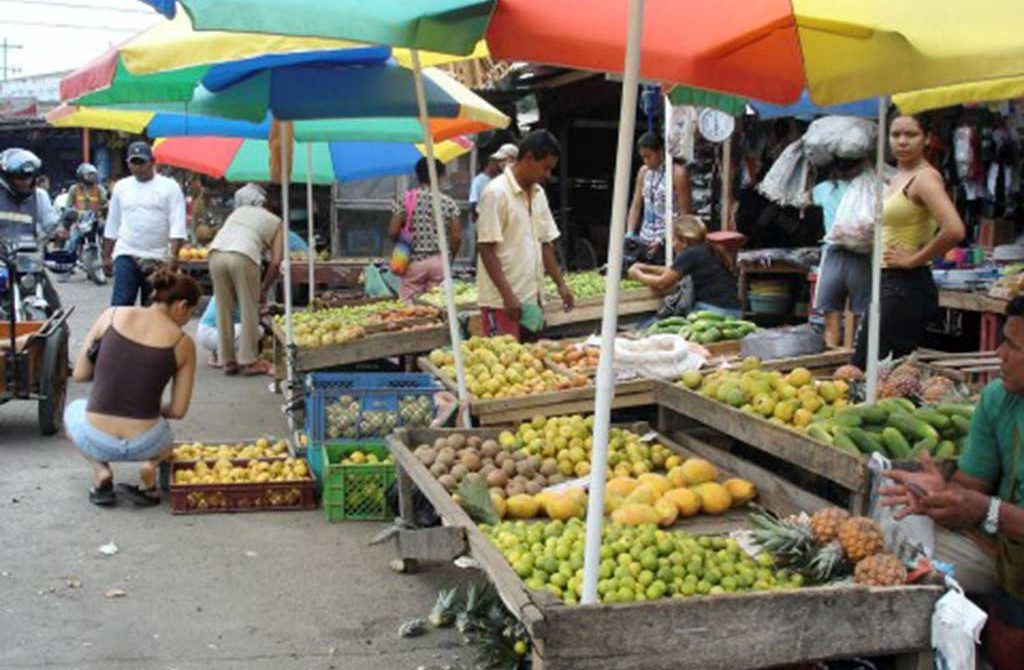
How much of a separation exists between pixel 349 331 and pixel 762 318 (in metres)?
5.00

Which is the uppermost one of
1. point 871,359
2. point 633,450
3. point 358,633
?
point 871,359

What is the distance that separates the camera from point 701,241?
8609 millimetres

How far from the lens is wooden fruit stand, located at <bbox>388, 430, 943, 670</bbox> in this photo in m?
3.46

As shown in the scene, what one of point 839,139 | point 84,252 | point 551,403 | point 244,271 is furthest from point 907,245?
point 84,252

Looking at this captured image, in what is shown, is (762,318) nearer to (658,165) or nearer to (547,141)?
(658,165)

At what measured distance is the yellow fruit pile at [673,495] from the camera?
4.85 m

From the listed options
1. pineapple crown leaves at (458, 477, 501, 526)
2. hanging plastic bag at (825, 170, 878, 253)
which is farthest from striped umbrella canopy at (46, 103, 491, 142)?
pineapple crown leaves at (458, 477, 501, 526)

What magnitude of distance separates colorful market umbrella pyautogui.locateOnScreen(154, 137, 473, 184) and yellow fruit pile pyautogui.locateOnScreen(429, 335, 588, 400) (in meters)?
4.46

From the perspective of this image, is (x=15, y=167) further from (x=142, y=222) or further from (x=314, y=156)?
(x=314, y=156)

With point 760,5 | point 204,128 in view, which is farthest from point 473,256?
point 760,5

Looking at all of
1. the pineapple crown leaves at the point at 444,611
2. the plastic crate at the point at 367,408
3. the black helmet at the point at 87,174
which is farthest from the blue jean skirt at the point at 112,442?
the black helmet at the point at 87,174

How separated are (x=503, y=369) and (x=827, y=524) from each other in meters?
3.29

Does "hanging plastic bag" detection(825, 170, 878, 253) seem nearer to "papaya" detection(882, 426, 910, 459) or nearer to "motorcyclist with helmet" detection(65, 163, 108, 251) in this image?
"papaya" detection(882, 426, 910, 459)

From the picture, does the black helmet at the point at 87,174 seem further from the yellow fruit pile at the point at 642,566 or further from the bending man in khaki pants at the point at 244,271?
the yellow fruit pile at the point at 642,566
